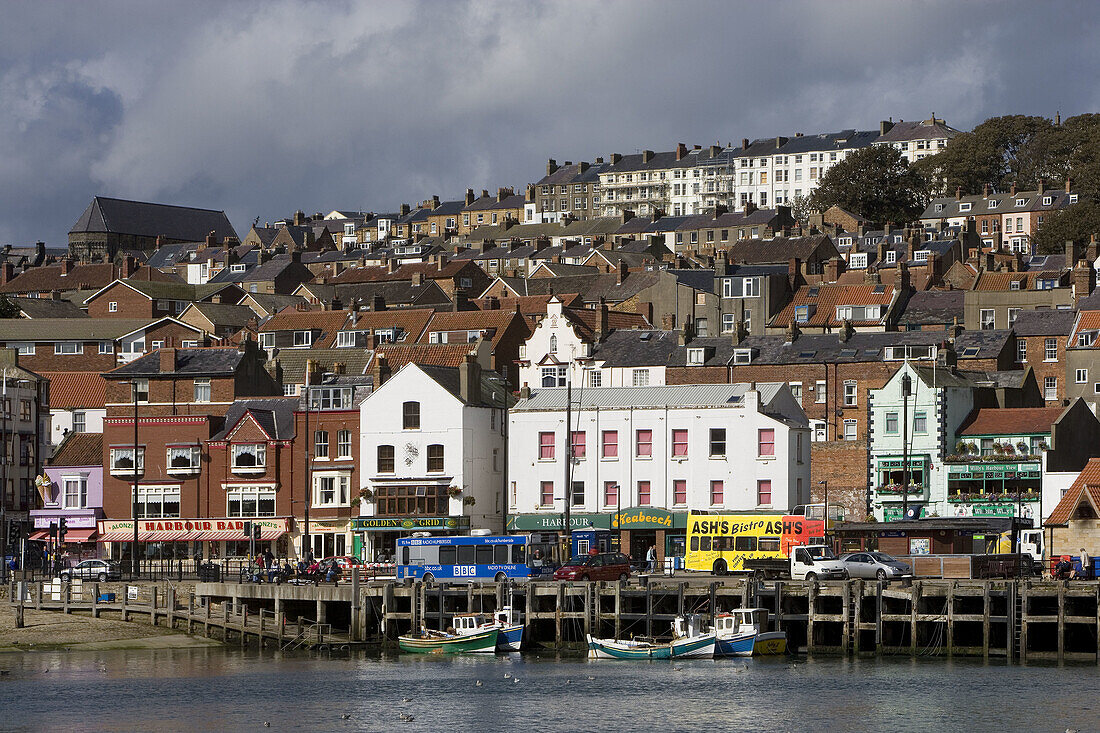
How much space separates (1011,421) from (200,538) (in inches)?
1836

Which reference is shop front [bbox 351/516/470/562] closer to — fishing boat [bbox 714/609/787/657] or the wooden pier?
the wooden pier

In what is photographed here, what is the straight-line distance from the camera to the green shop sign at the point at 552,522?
333ft

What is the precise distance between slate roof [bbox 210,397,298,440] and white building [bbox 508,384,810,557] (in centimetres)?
1360

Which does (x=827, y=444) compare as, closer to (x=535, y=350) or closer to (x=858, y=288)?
(x=535, y=350)

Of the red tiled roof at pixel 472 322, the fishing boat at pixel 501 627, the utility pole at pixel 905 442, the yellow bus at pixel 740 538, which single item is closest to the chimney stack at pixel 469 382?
the yellow bus at pixel 740 538

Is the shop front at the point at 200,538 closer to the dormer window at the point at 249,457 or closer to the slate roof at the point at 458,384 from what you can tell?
the dormer window at the point at 249,457

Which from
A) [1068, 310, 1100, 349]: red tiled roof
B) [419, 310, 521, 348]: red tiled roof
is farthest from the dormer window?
[1068, 310, 1100, 349]: red tiled roof

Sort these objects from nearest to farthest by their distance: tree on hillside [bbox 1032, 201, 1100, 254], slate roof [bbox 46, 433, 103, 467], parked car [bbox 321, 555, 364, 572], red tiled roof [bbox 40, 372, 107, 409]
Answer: parked car [bbox 321, 555, 364, 572] → slate roof [bbox 46, 433, 103, 467] → red tiled roof [bbox 40, 372, 107, 409] → tree on hillside [bbox 1032, 201, 1100, 254]

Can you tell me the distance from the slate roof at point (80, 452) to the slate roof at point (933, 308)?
2388 inches

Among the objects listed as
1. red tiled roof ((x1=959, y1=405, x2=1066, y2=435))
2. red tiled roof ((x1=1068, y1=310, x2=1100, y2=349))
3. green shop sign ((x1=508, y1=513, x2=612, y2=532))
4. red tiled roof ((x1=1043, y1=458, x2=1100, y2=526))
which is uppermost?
red tiled roof ((x1=1068, y1=310, x2=1100, y2=349))

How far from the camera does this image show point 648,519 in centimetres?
10069

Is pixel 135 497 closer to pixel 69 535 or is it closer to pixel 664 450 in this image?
pixel 69 535

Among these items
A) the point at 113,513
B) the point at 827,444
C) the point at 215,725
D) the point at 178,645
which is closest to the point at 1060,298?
the point at 827,444

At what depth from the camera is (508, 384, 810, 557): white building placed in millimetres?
100188
